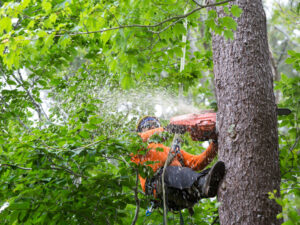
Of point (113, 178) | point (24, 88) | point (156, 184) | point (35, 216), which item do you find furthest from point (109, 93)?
point (35, 216)

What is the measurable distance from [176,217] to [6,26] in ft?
9.48

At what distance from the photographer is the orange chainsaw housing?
245 centimetres

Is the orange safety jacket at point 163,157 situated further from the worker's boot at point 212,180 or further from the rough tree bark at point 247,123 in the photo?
the rough tree bark at point 247,123

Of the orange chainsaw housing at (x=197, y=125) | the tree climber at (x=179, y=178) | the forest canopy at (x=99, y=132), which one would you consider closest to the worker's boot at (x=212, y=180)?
the tree climber at (x=179, y=178)

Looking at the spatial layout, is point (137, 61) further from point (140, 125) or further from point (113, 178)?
point (140, 125)

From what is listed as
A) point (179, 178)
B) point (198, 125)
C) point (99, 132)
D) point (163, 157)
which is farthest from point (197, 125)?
point (99, 132)

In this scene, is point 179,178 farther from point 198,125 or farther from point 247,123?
point 247,123

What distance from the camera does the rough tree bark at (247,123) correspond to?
1.99 m

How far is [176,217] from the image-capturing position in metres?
3.65

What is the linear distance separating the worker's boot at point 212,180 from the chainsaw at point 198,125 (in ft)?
1.15

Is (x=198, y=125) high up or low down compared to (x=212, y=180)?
up

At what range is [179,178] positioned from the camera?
2781 mm

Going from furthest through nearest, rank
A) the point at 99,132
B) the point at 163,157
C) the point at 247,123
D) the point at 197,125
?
the point at 99,132 → the point at 163,157 → the point at 197,125 → the point at 247,123

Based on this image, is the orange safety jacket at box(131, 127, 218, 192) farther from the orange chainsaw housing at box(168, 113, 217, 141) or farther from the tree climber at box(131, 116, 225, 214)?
the orange chainsaw housing at box(168, 113, 217, 141)
